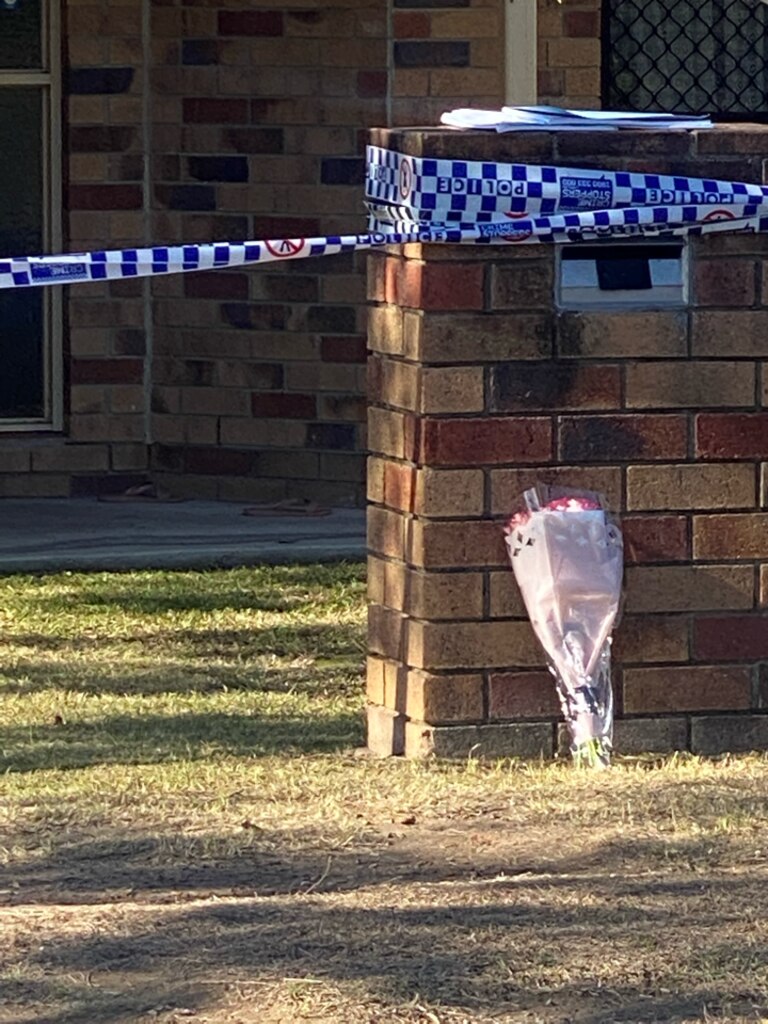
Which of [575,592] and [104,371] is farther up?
[104,371]

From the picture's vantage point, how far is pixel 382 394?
670cm

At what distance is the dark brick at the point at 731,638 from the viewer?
6559mm

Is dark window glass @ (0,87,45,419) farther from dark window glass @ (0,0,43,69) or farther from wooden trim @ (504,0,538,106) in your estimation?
wooden trim @ (504,0,538,106)

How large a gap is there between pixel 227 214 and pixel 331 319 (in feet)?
2.24

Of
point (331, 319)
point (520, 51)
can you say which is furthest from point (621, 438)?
point (331, 319)

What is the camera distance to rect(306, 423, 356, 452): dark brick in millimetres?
11086

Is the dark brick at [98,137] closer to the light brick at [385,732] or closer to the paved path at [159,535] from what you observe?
the paved path at [159,535]

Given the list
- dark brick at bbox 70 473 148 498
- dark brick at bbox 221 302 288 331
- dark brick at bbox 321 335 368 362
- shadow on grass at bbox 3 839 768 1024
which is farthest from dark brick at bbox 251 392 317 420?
shadow on grass at bbox 3 839 768 1024

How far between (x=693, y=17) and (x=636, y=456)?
5190 millimetres

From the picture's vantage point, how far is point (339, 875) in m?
5.15

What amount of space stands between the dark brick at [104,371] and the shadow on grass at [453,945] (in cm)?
637

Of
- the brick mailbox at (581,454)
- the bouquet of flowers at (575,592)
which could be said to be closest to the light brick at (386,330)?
the brick mailbox at (581,454)

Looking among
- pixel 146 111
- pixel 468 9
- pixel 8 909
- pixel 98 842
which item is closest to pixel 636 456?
pixel 98 842

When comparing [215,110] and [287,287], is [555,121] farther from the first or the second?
[215,110]
